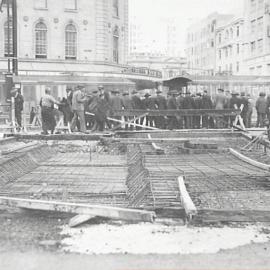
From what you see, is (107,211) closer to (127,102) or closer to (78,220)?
(78,220)

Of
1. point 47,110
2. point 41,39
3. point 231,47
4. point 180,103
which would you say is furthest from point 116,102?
point 231,47

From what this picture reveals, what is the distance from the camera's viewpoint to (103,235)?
5738mm

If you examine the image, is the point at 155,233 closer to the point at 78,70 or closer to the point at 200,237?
the point at 200,237

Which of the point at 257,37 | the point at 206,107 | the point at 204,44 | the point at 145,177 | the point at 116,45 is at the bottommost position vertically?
the point at 145,177

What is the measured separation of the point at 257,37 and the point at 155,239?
59.1m

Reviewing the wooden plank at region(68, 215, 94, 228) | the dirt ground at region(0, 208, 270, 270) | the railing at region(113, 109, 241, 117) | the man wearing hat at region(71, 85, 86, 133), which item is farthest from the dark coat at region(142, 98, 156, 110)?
the dirt ground at region(0, 208, 270, 270)

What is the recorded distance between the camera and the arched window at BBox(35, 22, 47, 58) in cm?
4294

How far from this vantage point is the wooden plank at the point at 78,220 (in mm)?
6059

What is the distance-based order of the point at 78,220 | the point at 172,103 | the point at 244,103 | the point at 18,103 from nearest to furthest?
the point at 78,220, the point at 172,103, the point at 18,103, the point at 244,103

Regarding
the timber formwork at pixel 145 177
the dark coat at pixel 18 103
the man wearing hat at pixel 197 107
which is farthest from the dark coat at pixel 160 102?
the dark coat at pixel 18 103

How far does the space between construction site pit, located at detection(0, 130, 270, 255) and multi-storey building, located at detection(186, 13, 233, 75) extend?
67.7m

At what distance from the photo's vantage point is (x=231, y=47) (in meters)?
79.4

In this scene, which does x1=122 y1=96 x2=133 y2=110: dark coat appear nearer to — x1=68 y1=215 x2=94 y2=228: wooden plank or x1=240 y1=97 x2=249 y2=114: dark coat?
x1=240 y1=97 x2=249 y2=114: dark coat

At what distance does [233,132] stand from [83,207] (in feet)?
39.2
